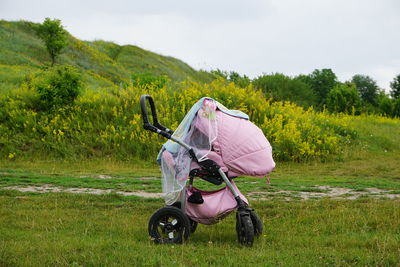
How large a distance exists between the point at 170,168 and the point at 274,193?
4.82 metres

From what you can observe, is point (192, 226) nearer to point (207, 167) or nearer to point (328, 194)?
point (207, 167)

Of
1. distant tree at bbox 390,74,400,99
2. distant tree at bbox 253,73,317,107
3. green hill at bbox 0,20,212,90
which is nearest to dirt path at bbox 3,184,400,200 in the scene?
green hill at bbox 0,20,212,90

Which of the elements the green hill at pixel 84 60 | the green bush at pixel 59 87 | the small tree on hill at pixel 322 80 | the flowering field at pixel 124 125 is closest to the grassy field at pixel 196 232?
the flowering field at pixel 124 125

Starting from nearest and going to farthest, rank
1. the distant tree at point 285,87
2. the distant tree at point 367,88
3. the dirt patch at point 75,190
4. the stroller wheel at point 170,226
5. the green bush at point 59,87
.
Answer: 1. the stroller wheel at point 170,226
2. the dirt patch at point 75,190
3. the green bush at point 59,87
4. the distant tree at point 285,87
5. the distant tree at point 367,88

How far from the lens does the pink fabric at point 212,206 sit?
6.07 m

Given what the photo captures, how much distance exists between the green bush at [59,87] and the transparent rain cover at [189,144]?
13.6 metres

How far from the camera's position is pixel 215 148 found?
6.19 metres

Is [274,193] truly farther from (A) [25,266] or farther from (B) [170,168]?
(A) [25,266]

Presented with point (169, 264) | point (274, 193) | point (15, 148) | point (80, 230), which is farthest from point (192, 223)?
point (15, 148)

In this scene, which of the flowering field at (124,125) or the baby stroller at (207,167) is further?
the flowering field at (124,125)

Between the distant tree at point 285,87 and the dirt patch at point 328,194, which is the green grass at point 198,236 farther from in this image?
the distant tree at point 285,87

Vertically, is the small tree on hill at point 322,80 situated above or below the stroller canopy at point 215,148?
above

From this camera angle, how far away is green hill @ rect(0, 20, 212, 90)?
33.9 m

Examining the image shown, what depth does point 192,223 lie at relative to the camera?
6680 millimetres
